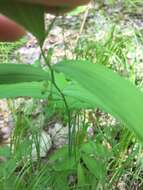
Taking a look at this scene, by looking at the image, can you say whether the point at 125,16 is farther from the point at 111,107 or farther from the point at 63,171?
the point at 111,107

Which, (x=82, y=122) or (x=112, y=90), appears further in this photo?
(x=82, y=122)

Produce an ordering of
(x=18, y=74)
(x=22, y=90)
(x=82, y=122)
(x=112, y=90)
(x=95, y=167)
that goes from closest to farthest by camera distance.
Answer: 1. (x=112, y=90)
2. (x=18, y=74)
3. (x=22, y=90)
4. (x=95, y=167)
5. (x=82, y=122)

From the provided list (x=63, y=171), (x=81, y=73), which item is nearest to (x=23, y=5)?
(x=81, y=73)

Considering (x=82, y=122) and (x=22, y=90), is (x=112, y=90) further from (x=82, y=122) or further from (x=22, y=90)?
(x=82, y=122)

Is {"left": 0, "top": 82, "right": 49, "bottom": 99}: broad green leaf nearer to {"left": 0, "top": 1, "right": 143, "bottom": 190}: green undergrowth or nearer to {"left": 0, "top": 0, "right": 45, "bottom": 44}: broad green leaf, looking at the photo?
{"left": 0, "top": 1, "right": 143, "bottom": 190}: green undergrowth

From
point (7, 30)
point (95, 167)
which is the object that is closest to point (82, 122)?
point (95, 167)
